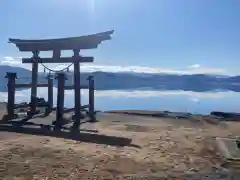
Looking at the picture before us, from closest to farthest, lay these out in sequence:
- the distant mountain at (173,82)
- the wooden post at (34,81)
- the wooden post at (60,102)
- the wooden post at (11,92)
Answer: the wooden post at (60,102) → the wooden post at (11,92) → the wooden post at (34,81) → the distant mountain at (173,82)

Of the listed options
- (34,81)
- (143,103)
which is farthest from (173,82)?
(34,81)

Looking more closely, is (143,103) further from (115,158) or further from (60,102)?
(115,158)

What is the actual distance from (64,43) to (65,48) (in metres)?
0.25

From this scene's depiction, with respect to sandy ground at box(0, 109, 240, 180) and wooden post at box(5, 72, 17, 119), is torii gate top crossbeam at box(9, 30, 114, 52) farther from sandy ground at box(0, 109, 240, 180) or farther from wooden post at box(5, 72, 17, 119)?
sandy ground at box(0, 109, 240, 180)

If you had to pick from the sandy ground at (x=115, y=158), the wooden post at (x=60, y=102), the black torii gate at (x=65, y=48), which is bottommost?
the sandy ground at (x=115, y=158)

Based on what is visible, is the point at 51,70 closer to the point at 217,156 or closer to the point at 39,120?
the point at 39,120

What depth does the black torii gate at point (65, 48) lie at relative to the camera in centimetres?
1576

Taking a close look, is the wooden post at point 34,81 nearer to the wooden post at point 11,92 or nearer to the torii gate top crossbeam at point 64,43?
the torii gate top crossbeam at point 64,43

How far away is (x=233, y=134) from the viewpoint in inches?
611

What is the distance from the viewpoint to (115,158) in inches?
408

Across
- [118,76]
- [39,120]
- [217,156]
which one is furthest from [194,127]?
[118,76]

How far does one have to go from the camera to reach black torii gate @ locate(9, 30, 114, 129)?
15.8 m

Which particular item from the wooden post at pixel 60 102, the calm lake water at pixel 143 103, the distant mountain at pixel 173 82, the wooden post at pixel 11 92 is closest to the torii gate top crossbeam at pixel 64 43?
the wooden post at pixel 60 102

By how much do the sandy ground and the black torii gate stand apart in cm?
328
